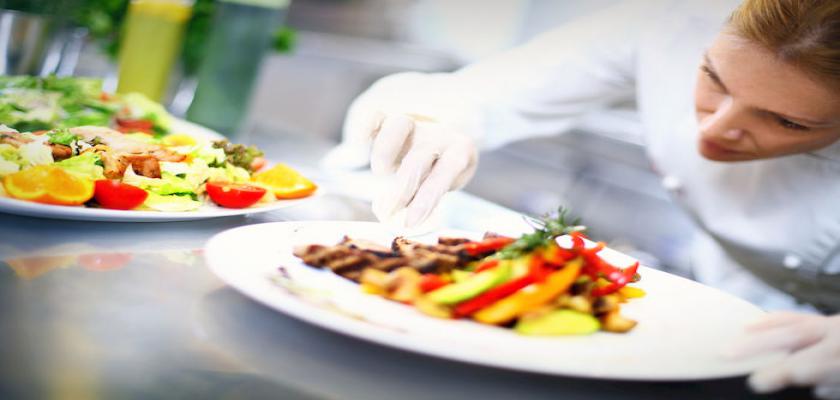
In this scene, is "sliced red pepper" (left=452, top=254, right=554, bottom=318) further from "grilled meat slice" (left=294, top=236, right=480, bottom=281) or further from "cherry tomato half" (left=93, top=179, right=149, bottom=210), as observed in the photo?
"cherry tomato half" (left=93, top=179, right=149, bottom=210)

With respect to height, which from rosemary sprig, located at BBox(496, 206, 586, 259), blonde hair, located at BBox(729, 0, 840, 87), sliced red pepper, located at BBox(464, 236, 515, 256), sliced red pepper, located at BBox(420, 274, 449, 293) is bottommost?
sliced red pepper, located at BBox(420, 274, 449, 293)

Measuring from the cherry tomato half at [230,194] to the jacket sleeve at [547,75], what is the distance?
2.20ft

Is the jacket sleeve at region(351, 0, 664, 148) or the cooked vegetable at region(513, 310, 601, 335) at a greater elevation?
the jacket sleeve at region(351, 0, 664, 148)

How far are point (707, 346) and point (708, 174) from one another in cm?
111

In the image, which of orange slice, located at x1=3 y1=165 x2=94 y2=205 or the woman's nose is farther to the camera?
the woman's nose

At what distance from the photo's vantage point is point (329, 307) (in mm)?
561

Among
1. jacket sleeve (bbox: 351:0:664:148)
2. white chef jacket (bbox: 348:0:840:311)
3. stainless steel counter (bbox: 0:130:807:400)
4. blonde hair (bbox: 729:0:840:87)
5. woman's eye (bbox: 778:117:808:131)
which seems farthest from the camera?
jacket sleeve (bbox: 351:0:664:148)

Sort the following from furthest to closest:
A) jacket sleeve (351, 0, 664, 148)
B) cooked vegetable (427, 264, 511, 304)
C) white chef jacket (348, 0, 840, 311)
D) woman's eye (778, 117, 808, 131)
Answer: jacket sleeve (351, 0, 664, 148) → white chef jacket (348, 0, 840, 311) → woman's eye (778, 117, 808, 131) → cooked vegetable (427, 264, 511, 304)

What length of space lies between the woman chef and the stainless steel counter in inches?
11.4

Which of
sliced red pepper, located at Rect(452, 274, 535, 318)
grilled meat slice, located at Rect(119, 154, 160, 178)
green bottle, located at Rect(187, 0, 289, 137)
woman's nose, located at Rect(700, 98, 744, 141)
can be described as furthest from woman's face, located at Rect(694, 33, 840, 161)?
green bottle, located at Rect(187, 0, 289, 137)

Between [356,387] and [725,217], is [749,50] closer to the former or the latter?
[725,217]

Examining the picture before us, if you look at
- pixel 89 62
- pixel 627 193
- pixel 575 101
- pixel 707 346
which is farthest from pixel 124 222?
pixel 89 62

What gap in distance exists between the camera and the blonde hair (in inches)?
36.6

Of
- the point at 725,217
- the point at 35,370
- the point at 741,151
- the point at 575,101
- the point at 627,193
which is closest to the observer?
the point at 35,370
